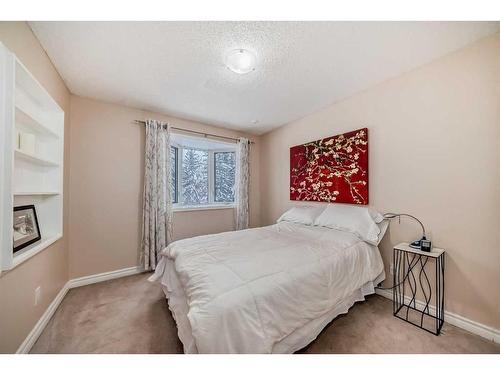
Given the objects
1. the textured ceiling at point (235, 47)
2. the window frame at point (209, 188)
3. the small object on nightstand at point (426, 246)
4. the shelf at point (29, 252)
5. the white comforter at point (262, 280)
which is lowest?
the white comforter at point (262, 280)

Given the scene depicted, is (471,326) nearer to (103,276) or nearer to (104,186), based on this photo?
(103,276)

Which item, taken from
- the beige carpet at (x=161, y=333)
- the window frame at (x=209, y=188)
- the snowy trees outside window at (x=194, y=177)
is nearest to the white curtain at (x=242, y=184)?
the window frame at (x=209, y=188)

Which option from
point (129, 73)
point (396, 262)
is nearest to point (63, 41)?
point (129, 73)

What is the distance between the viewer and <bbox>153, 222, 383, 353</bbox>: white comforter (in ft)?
3.34

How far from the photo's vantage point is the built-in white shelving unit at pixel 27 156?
1050mm

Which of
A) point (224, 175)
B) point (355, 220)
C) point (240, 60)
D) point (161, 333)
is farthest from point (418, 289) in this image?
point (224, 175)

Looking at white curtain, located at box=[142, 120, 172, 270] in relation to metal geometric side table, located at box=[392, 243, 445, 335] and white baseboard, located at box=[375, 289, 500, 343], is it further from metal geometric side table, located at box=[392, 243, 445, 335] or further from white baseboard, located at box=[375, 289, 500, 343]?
white baseboard, located at box=[375, 289, 500, 343]

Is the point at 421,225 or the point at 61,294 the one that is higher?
the point at 421,225

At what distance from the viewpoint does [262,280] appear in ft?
4.02

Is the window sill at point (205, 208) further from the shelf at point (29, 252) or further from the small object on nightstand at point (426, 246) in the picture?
the small object on nightstand at point (426, 246)

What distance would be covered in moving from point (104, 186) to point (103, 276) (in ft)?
3.80

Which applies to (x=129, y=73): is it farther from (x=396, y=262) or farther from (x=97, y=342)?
(x=396, y=262)

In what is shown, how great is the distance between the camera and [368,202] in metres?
2.30

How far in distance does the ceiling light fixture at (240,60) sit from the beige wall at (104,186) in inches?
67.0
